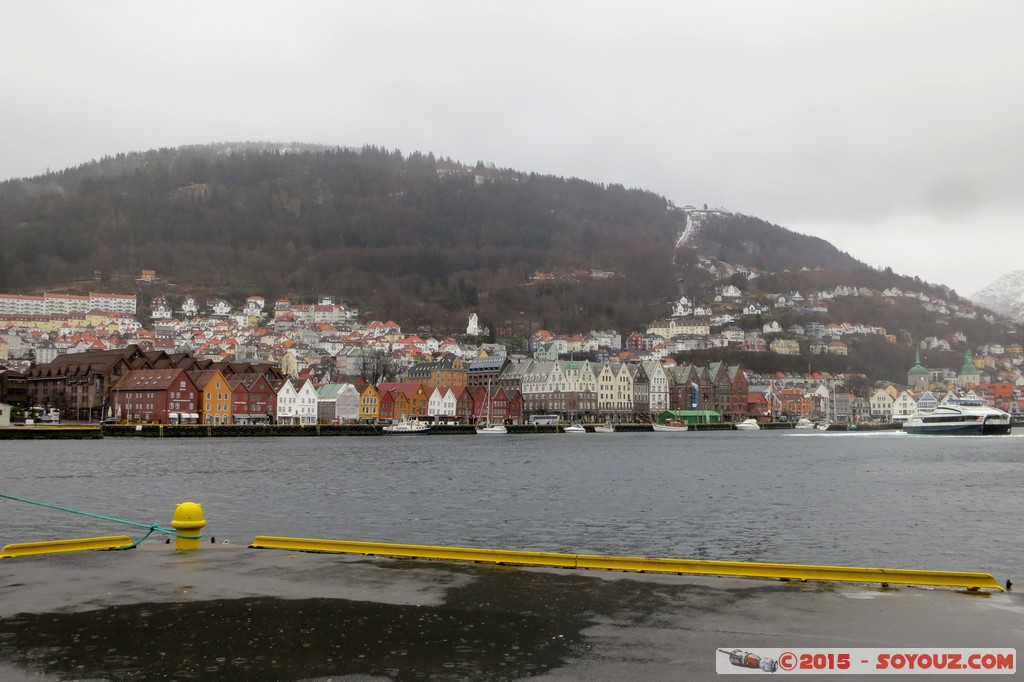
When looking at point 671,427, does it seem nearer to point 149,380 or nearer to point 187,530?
point 149,380

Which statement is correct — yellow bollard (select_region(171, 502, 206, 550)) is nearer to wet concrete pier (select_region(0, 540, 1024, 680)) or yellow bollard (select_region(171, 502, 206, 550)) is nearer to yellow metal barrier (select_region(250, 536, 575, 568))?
yellow metal barrier (select_region(250, 536, 575, 568))

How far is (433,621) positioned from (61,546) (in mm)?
8269

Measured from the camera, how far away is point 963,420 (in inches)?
4892

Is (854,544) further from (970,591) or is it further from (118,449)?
(118,449)

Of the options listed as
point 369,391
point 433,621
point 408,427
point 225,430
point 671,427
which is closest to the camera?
point 433,621

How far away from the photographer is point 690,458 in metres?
70.4

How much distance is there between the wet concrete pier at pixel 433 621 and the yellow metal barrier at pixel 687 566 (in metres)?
0.43

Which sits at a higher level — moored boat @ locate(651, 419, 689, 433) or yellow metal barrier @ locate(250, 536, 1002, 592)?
yellow metal barrier @ locate(250, 536, 1002, 592)

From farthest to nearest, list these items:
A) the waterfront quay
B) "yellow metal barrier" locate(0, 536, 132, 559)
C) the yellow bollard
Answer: the waterfront quay, the yellow bollard, "yellow metal barrier" locate(0, 536, 132, 559)

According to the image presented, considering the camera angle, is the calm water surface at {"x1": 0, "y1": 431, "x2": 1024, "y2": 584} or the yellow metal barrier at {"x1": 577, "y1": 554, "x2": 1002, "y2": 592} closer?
the yellow metal barrier at {"x1": 577, "y1": 554, "x2": 1002, "y2": 592}

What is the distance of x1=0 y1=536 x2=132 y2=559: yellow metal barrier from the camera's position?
46.6 feet

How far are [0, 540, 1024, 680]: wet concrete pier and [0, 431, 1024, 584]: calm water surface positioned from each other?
9540 mm

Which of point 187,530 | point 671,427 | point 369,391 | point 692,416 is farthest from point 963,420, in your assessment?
point 187,530

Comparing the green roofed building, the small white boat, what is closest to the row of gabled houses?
the green roofed building
